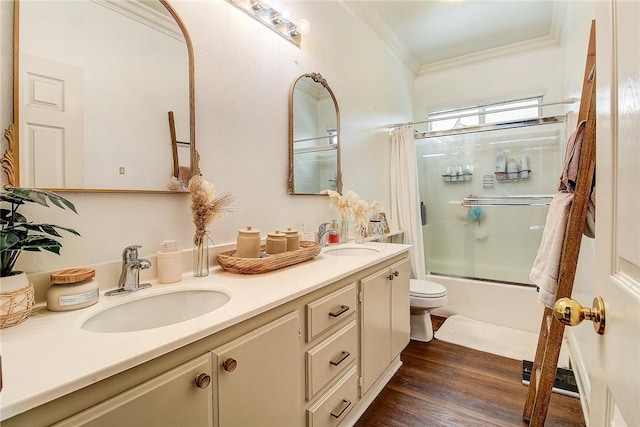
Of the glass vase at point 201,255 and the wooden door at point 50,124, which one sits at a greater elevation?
the wooden door at point 50,124

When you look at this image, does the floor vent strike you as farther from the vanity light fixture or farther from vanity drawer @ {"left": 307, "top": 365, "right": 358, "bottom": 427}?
the vanity light fixture

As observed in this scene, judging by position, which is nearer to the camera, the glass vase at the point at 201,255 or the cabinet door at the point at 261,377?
the cabinet door at the point at 261,377

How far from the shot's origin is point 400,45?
3.17 metres

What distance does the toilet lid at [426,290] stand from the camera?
2.38 meters

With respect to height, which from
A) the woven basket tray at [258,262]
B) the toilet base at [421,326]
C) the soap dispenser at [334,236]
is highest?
the soap dispenser at [334,236]

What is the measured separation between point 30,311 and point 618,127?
4.50 feet

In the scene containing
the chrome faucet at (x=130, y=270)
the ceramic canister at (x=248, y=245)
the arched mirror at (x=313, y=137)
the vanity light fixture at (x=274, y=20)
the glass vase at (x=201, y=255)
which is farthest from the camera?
the arched mirror at (x=313, y=137)

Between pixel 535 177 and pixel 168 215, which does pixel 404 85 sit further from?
pixel 168 215

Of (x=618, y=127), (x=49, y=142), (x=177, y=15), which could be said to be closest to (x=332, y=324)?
(x=618, y=127)

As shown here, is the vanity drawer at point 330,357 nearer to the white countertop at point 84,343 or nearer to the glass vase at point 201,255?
the white countertop at point 84,343

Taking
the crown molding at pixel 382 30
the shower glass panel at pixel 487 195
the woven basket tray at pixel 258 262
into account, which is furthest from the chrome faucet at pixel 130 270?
the shower glass panel at pixel 487 195

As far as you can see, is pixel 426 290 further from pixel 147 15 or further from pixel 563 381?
pixel 147 15

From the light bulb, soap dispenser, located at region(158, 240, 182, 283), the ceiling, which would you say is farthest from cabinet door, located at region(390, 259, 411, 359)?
the ceiling

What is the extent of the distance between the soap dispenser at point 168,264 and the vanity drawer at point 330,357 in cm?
59
